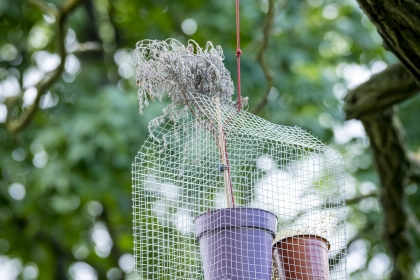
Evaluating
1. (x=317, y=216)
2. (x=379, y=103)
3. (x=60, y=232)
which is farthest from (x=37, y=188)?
(x=317, y=216)

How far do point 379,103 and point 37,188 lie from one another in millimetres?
3831

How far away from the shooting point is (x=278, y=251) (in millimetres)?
3186

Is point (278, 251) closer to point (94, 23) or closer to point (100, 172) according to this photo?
point (100, 172)

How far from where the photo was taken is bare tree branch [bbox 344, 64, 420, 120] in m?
5.02

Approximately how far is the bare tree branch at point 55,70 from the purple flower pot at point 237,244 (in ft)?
11.3

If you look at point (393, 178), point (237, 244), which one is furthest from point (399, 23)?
point (393, 178)

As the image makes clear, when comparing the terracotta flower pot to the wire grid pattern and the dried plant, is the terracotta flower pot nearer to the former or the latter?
the wire grid pattern

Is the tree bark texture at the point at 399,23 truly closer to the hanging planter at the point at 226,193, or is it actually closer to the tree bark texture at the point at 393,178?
the hanging planter at the point at 226,193

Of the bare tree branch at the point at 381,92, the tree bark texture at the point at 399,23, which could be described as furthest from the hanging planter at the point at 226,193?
the bare tree branch at the point at 381,92

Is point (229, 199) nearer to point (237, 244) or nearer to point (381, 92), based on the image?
point (237, 244)

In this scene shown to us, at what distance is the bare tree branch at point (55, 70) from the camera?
20.0 feet

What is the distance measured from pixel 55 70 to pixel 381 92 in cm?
288

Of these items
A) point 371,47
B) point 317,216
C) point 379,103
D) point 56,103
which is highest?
point 371,47

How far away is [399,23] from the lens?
358cm
